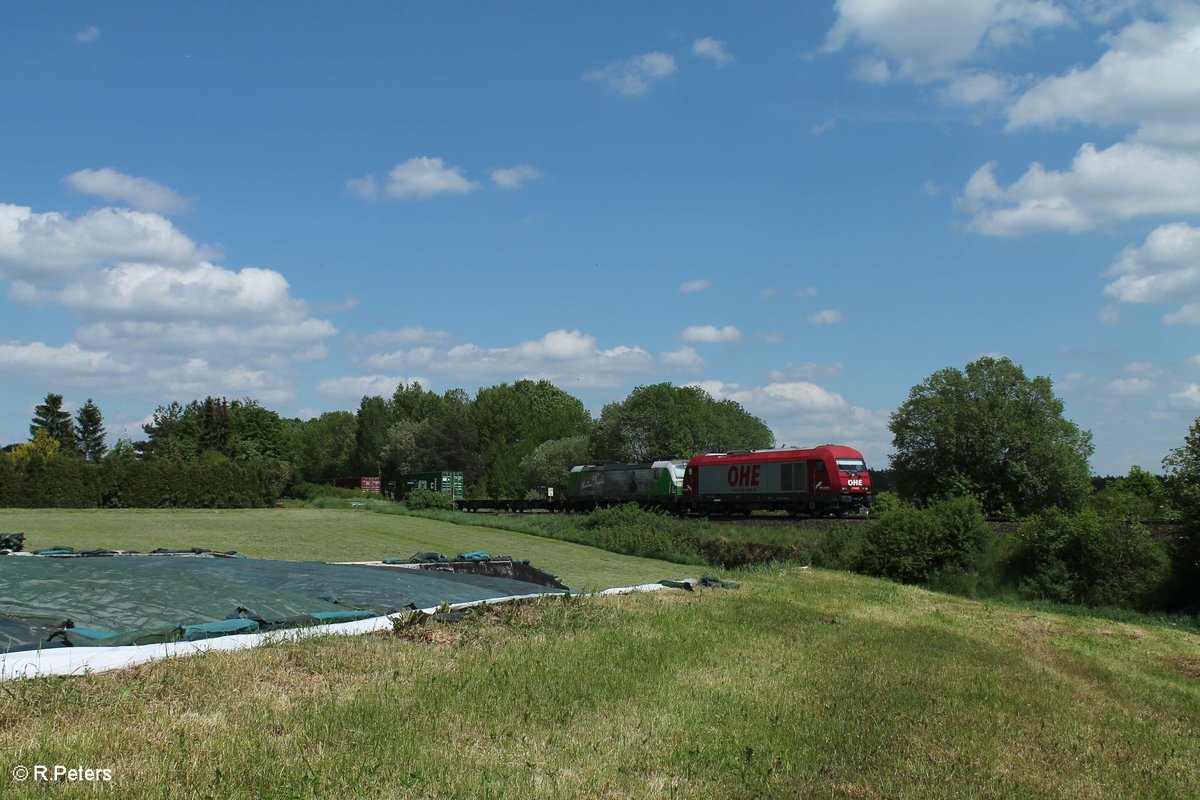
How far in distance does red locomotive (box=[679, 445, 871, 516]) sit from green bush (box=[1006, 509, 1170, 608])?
14.1m

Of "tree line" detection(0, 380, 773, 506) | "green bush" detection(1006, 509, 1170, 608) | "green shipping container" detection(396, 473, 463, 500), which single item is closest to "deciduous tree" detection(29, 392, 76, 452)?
"tree line" detection(0, 380, 773, 506)

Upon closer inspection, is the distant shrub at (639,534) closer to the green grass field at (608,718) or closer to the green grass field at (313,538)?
the green grass field at (313,538)

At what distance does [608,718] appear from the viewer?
706cm

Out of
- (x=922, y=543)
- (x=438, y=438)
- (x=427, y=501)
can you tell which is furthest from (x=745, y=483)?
(x=438, y=438)

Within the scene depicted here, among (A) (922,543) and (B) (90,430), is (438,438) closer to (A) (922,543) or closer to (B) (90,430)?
(B) (90,430)

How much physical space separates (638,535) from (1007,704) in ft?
95.0

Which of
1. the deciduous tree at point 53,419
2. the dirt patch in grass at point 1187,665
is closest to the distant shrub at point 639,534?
the dirt patch in grass at point 1187,665

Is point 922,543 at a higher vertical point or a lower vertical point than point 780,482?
lower

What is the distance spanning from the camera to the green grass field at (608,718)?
536cm

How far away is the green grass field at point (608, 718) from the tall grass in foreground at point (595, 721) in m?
0.02

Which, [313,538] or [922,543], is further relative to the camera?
[313,538]

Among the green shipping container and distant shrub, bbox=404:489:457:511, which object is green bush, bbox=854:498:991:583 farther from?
the green shipping container

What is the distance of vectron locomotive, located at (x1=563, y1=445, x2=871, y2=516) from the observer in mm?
44281

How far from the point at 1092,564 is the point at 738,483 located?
2130 centimetres
